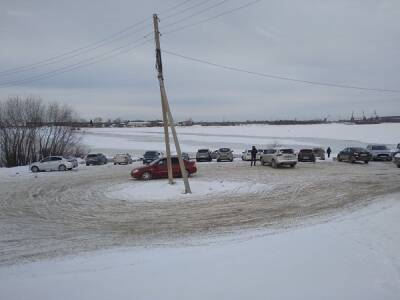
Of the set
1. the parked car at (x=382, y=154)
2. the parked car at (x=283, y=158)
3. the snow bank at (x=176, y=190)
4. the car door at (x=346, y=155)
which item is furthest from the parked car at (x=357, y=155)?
the snow bank at (x=176, y=190)

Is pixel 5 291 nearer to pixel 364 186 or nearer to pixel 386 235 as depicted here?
pixel 386 235

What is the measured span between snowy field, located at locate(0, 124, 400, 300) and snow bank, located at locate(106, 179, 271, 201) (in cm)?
27

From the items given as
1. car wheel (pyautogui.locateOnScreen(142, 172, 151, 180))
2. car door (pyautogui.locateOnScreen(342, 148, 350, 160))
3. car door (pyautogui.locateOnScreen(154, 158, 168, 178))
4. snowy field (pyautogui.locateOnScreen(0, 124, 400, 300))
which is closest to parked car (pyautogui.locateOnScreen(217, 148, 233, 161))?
car door (pyautogui.locateOnScreen(342, 148, 350, 160))

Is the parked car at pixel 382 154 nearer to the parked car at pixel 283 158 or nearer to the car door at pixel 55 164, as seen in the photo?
the parked car at pixel 283 158

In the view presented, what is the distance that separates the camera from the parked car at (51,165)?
35.7 m

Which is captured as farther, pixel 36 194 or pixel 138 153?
pixel 138 153

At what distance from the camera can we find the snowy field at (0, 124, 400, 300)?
5945mm

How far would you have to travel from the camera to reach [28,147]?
193 feet

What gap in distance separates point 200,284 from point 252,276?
957 mm

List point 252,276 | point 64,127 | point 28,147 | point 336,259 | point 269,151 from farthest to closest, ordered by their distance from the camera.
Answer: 1. point 64,127
2. point 28,147
3. point 269,151
4. point 336,259
5. point 252,276

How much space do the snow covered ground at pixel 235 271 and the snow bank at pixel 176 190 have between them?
806 cm

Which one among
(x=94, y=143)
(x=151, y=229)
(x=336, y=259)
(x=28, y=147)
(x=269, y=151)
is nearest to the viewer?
(x=336, y=259)

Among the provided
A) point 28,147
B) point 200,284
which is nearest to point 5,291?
point 200,284

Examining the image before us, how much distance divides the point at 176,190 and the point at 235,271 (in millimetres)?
11674
